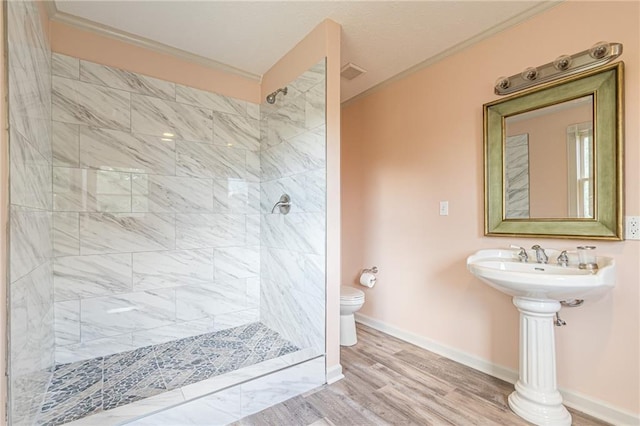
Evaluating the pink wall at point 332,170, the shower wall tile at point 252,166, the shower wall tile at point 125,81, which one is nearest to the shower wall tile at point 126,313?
the shower wall tile at point 252,166

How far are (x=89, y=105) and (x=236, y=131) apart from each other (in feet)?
3.43

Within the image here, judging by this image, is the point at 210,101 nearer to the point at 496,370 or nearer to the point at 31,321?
the point at 31,321

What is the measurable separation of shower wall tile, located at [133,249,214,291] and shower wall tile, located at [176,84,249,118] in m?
1.24

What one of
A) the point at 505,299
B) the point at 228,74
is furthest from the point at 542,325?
the point at 228,74

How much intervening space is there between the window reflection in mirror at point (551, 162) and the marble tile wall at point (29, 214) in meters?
2.54

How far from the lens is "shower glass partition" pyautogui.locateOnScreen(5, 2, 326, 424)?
1.57 metres

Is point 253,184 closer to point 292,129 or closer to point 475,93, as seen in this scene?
point 292,129

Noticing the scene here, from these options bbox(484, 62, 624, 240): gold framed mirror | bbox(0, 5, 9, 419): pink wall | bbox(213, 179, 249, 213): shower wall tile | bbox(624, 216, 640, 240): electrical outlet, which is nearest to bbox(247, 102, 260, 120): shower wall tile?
bbox(213, 179, 249, 213): shower wall tile

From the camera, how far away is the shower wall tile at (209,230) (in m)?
2.34

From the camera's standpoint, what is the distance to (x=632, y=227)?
56.2 inches

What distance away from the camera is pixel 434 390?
1.81 metres

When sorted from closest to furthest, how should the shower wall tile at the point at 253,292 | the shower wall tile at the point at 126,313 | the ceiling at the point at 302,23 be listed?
1. the ceiling at the point at 302,23
2. the shower wall tile at the point at 126,313
3. the shower wall tile at the point at 253,292

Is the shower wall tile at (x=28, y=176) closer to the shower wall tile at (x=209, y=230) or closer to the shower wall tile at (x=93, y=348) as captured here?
the shower wall tile at (x=209, y=230)

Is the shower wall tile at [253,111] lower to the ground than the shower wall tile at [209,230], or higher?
higher
